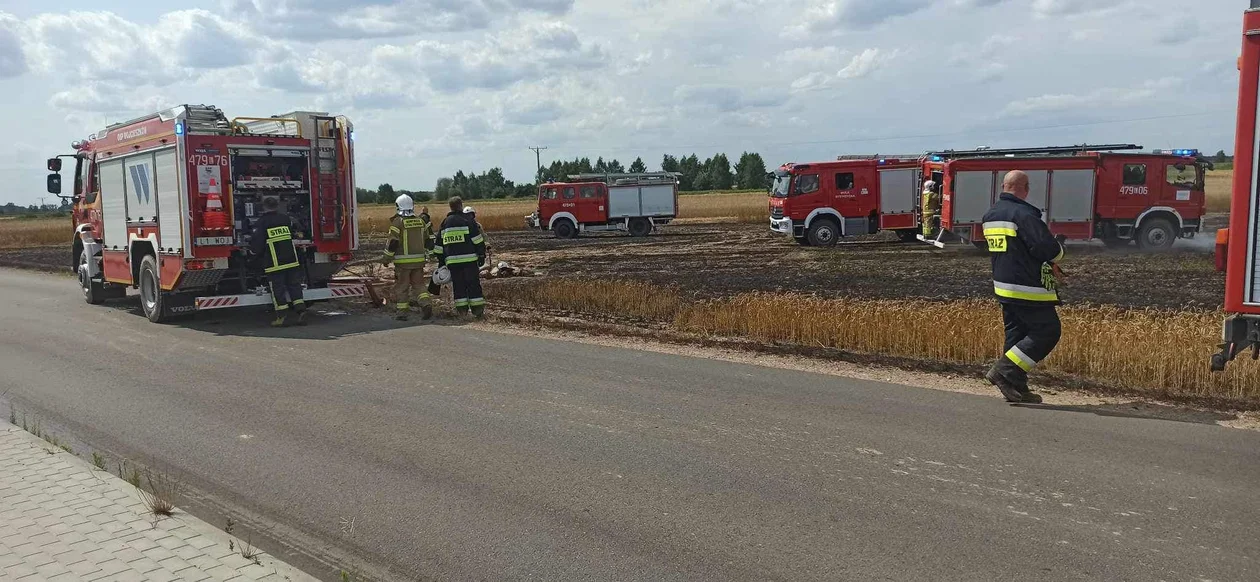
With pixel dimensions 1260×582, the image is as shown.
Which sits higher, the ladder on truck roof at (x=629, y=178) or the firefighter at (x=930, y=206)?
the ladder on truck roof at (x=629, y=178)

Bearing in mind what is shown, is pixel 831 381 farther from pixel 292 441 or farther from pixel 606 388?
pixel 292 441

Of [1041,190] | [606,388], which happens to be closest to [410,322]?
[606,388]

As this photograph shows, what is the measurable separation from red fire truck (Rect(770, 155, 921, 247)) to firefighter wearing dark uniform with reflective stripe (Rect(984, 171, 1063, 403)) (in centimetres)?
1993

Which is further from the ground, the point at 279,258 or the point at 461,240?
the point at 461,240

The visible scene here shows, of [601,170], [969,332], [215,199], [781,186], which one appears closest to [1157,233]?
[781,186]

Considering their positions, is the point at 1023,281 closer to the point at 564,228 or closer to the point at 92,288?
the point at 92,288

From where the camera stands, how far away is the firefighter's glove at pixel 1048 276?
21.8 feet

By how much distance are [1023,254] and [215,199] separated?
383 inches

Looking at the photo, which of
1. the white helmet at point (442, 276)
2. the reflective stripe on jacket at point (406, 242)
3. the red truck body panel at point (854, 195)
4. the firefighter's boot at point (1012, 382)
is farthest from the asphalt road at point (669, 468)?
the red truck body panel at point (854, 195)

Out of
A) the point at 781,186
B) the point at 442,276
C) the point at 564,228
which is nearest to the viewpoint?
the point at 442,276

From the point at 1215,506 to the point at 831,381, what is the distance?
339 cm

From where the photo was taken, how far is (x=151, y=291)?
12.8 metres

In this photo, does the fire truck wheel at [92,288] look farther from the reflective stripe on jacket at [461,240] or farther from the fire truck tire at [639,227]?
the fire truck tire at [639,227]

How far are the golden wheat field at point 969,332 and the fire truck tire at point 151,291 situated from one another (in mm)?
5659
